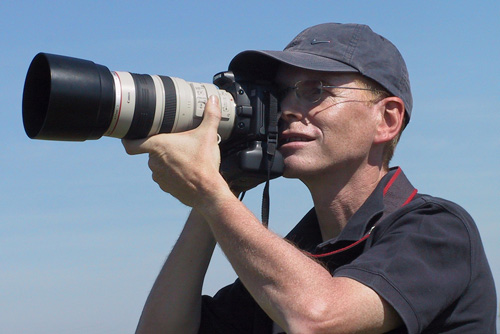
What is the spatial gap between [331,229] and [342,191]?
0.21m

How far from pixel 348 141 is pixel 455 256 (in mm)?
811

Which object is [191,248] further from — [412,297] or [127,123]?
[412,297]

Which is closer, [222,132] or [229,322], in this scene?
[222,132]

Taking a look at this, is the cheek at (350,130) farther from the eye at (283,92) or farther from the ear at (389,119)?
the eye at (283,92)

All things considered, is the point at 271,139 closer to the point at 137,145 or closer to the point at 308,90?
the point at 308,90

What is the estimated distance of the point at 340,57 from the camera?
11.7ft

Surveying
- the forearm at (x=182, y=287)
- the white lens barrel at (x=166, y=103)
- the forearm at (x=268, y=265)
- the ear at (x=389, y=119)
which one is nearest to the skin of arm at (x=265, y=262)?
the forearm at (x=268, y=265)

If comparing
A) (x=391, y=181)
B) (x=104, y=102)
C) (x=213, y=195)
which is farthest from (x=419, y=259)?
(x=104, y=102)

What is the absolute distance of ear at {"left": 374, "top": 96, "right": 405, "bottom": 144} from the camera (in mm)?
3656

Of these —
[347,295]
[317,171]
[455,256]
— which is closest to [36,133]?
[317,171]

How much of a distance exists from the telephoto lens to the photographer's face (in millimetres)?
300

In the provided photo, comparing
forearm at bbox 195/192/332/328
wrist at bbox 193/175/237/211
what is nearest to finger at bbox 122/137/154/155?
wrist at bbox 193/175/237/211

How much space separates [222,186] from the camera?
303 cm

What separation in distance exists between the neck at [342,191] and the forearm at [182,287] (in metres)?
0.56
